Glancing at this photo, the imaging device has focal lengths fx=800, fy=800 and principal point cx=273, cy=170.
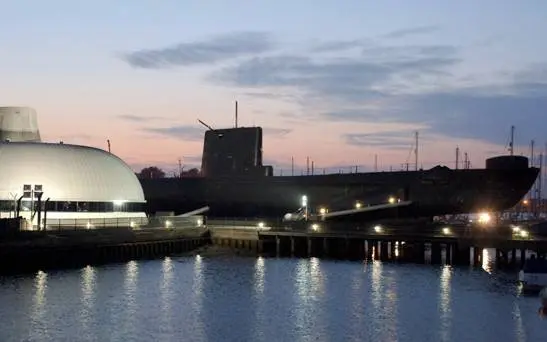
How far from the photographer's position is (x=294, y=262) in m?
77.8

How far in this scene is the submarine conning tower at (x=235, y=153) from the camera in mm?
123438

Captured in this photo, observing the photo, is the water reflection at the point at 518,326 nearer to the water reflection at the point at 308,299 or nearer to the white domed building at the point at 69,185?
the water reflection at the point at 308,299

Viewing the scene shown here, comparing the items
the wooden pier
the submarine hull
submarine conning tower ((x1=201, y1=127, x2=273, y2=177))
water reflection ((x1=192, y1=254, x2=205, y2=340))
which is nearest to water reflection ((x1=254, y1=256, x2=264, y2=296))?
water reflection ((x1=192, y1=254, x2=205, y2=340))

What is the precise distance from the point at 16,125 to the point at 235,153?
33076mm

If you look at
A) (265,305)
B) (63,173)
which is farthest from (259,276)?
(63,173)

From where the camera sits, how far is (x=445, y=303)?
52.1 metres

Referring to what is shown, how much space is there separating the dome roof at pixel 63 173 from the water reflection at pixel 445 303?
42.7 m

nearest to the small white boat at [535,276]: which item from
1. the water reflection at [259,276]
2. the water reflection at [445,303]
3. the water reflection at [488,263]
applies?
the water reflection at [445,303]

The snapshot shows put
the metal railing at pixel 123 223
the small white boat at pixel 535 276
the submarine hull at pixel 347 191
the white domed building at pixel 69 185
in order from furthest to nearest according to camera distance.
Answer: the submarine hull at pixel 347 191
the white domed building at pixel 69 185
the metal railing at pixel 123 223
the small white boat at pixel 535 276

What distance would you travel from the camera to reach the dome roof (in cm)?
9062

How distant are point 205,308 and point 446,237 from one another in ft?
111

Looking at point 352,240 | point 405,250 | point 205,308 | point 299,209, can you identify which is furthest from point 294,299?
point 299,209

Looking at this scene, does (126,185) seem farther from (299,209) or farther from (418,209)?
(418,209)

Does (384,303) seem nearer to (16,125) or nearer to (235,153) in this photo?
(235,153)
